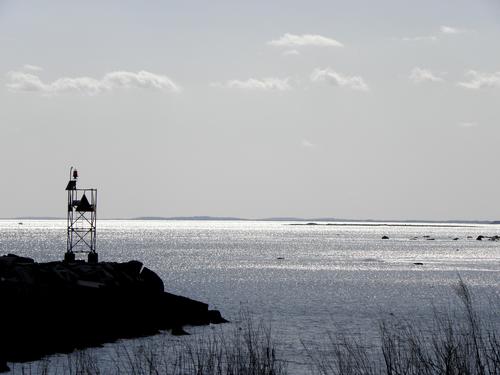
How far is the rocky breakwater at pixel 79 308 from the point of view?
2906 centimetres

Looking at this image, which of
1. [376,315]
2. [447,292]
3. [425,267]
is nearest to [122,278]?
[376,315]

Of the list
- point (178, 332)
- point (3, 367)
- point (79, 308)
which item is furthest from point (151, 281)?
point (3, 367)

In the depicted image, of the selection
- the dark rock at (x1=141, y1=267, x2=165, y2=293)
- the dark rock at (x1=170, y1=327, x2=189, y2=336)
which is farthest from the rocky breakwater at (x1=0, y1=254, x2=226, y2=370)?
the dark rock at (x1=170, y1=327, x2=189, y2=336)

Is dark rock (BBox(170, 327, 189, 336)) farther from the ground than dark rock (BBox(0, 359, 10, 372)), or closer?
closer

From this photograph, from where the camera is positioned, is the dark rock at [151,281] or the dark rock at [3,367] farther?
the dark rock at [151,281]

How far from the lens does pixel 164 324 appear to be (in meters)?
38.3

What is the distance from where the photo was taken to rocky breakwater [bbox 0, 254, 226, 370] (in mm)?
29062

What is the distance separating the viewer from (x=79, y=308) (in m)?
33.3

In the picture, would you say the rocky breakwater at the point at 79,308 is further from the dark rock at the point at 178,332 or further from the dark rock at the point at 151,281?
the dark rock at the point at 178,332

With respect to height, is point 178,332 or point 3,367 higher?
point 3,367

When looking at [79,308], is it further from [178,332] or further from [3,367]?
[3,367]

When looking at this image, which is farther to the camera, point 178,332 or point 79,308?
point 178,332

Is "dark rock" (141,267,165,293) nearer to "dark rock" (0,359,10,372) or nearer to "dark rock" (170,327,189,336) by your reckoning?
"dark rock" (170,327,189,336)

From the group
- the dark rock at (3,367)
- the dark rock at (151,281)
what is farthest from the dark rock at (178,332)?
the dark rock at (3,367)
